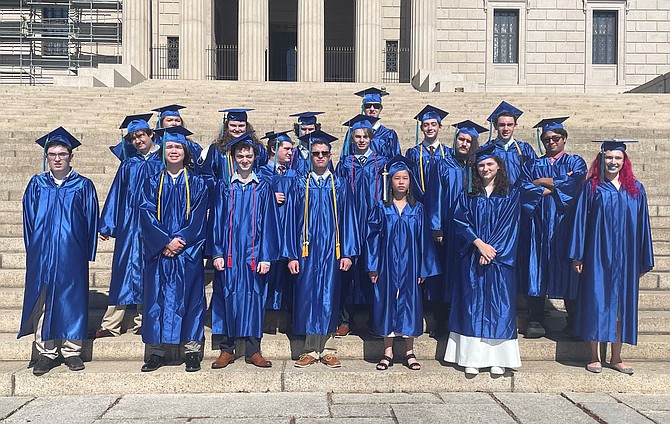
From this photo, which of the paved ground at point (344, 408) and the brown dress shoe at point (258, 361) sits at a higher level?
the brown dress shoe at point (258, 361)

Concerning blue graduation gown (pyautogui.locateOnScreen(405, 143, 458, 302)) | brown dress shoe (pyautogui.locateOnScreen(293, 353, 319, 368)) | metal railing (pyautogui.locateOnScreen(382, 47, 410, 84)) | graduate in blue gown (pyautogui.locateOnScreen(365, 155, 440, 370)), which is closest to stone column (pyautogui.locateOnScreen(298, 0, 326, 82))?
metal railing (pyautogui.locateOnScreen(382, 47, 410, 84))

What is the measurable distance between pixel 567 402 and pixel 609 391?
0.53m

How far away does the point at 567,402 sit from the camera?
4.54 meters

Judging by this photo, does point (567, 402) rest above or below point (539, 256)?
below

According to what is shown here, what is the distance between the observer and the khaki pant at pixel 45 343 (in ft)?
15.9

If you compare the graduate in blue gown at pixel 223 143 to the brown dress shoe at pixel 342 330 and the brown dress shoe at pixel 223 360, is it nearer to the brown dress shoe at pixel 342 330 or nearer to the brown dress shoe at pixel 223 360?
the brown dress shoe at pixel 223 360

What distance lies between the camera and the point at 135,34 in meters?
22.7

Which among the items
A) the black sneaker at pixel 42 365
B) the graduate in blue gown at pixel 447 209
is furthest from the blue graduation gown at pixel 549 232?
the black sneaker at pixel 42 365

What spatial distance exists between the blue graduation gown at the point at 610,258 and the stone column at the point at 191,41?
772 inches

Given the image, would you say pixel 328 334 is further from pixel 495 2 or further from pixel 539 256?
pixel 495 2

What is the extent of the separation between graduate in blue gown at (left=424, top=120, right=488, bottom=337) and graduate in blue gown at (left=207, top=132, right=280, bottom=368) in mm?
1520

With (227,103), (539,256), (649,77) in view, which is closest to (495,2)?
(649,77)

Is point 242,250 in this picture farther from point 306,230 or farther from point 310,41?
point 310,41

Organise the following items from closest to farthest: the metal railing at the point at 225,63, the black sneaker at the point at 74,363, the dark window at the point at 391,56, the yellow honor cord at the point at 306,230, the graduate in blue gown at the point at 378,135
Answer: the black sneaker at the point at 74,363 < the yellow honor cord at the point at 306,230 < the graduate in blue gown at the point at 378,135 < the dark window at the point at 391,56 < the metal railing at the point at 225,63
